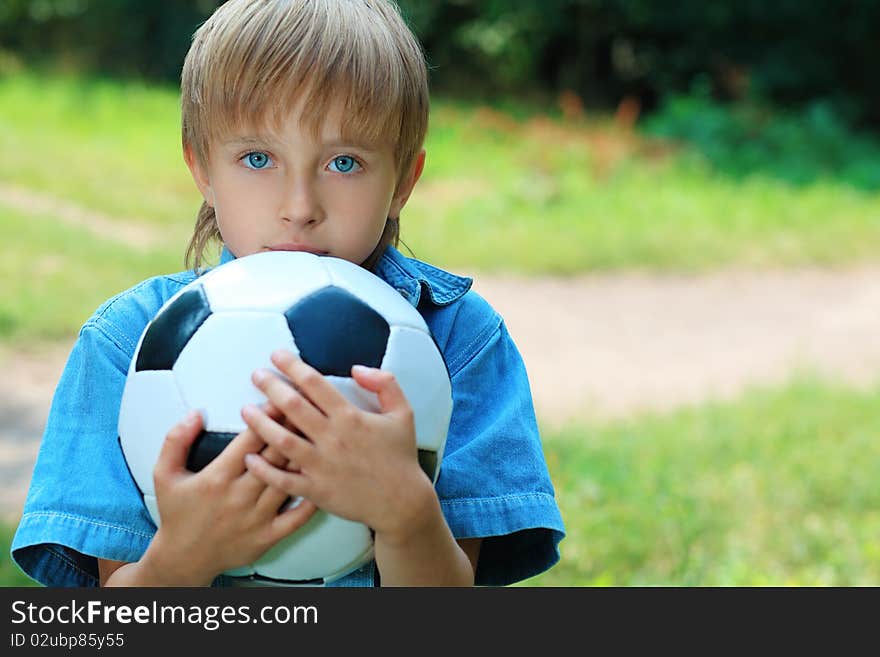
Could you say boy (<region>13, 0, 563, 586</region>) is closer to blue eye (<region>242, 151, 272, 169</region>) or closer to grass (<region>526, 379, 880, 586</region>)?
blue eye (<region>242, 151, 272, 169</region>)

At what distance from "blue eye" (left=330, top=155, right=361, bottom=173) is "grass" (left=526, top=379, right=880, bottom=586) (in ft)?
7.52

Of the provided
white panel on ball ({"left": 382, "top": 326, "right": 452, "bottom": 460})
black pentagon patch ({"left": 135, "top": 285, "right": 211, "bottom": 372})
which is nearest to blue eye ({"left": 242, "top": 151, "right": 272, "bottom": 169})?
black pentagon patch ({"left": 135, "top": 285, "right": 211, "bottom": 372})

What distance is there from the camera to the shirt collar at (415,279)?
191cm

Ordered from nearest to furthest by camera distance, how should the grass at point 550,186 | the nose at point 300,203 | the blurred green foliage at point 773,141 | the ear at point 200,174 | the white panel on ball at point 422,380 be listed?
the white panel on ball at point 422,380, the nose at point 300,203, the ear at point 200,174, the grass at point 550,186, the blurred green foliage at point 773,141

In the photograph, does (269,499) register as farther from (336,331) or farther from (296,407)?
(336,331)

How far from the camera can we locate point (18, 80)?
1360 centimetres

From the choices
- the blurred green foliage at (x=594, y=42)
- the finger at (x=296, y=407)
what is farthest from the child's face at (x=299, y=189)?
the blurred green foliage at (x=594, y=42)

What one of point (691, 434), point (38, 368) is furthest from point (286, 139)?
point (38, 368)

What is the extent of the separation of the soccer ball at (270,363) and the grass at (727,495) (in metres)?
2.28

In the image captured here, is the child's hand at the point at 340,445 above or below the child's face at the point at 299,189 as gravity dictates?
below

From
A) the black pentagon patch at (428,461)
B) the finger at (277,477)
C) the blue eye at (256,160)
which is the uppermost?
the blue eye at (256,160)

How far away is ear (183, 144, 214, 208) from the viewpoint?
6.26 feet

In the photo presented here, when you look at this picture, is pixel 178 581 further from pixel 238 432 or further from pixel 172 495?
pixel 238 432

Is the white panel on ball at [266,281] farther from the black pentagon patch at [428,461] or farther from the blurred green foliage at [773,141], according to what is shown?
the blurred green foliage at [773,141]
